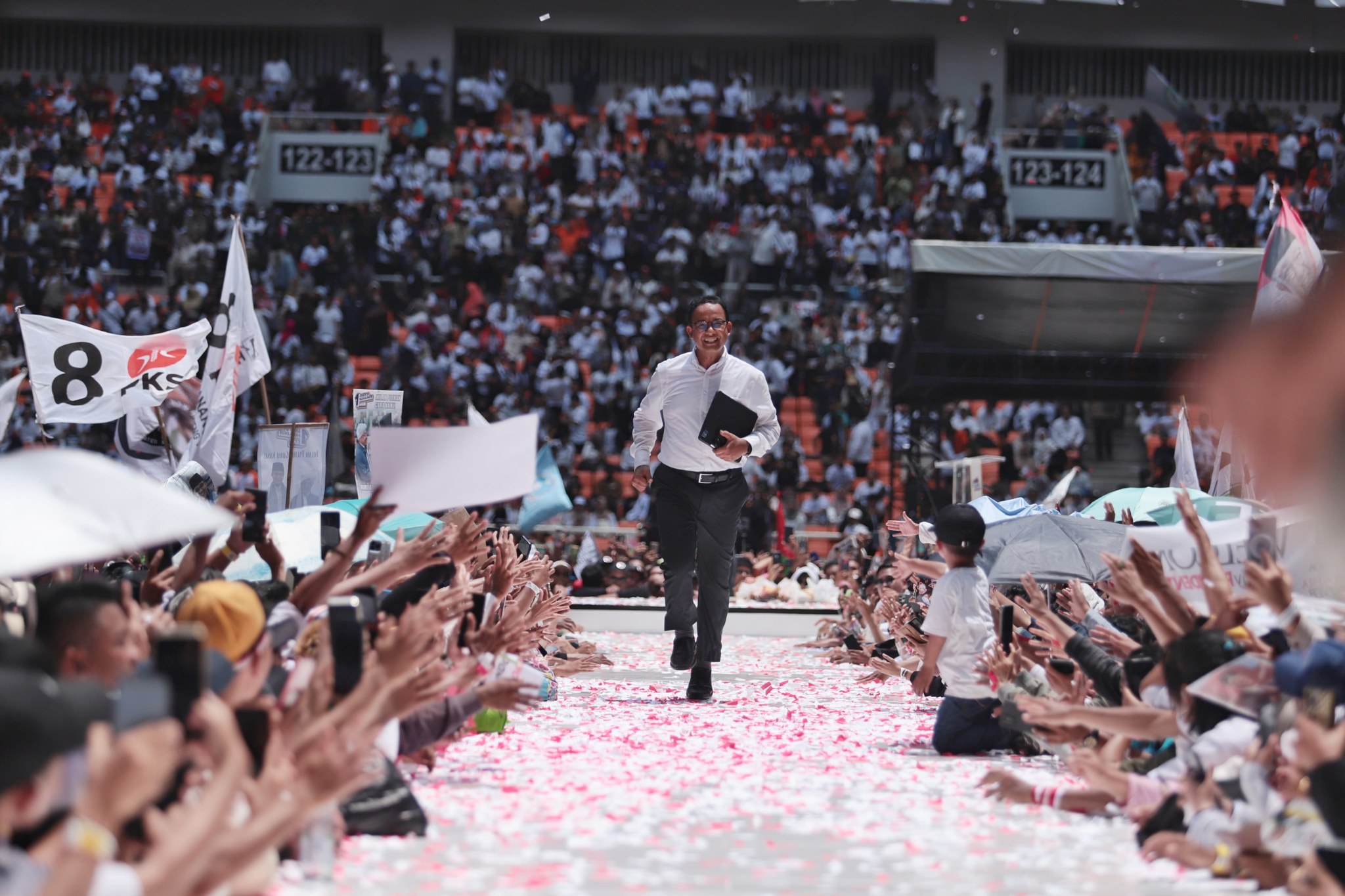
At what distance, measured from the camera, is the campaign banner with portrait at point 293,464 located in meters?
9.29

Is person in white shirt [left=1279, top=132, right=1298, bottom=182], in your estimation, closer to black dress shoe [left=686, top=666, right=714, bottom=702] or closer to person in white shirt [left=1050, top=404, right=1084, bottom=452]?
person in white shirt [left=1050, top=404, right=1084, bottom=452]

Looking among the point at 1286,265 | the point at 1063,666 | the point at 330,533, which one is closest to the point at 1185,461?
the point at 1286,265

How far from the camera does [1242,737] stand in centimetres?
374

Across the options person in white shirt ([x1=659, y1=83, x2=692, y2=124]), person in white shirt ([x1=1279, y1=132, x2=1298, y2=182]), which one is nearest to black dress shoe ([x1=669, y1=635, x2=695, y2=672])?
person in white shirt ([x1=659, y1=83, x2=692, y2=124])

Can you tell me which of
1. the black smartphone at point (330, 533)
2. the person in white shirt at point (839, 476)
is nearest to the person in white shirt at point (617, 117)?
the person in white shirt at point (839, 476)

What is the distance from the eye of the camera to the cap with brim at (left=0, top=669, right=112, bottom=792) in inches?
89.6

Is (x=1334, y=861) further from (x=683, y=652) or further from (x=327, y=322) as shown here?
(x=327, y=322)

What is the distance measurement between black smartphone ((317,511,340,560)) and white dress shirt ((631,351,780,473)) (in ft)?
Result: 7.01

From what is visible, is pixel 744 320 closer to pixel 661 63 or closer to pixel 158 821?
pixel 661 63

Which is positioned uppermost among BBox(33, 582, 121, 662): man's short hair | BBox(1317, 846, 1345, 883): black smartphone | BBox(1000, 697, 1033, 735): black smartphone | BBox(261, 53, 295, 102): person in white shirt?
BBox(261, 53, 295, 102): person in white shirt

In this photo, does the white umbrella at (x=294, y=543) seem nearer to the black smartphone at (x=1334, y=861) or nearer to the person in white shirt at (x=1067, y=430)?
the black smartphone at (x=1334, y=861)

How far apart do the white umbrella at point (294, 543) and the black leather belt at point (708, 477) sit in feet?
4.85

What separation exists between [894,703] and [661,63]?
23.7m

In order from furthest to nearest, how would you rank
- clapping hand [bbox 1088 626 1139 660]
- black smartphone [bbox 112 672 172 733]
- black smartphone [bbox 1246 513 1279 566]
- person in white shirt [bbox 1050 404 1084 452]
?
person in white shirt [bbox 1050 404 1084 452]
clapping hand [bbox 1088 626 1139 660]
black smartphone [bbox 1246 513 1279 566]
black smartphone [bbox 112 672 172 733]
